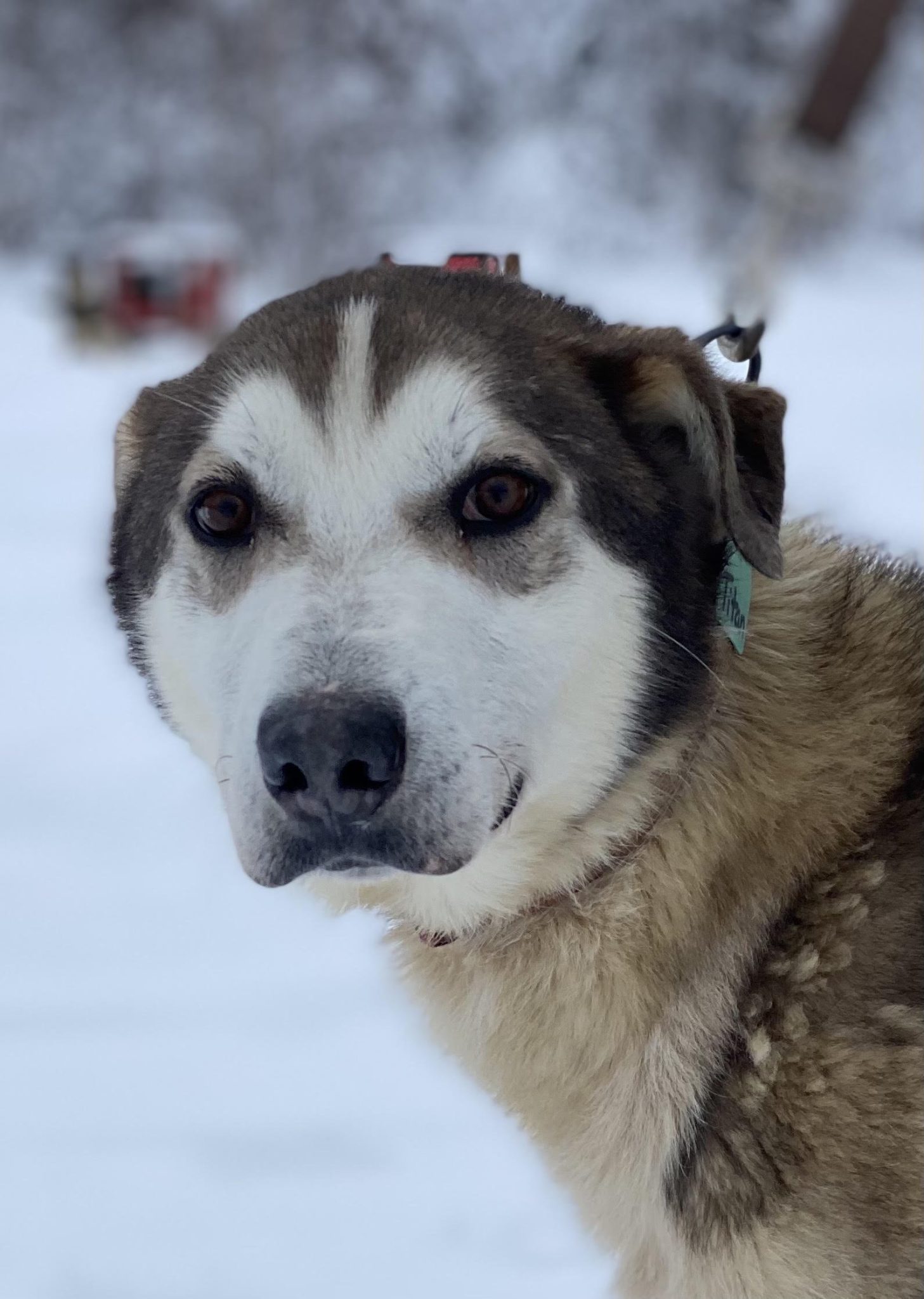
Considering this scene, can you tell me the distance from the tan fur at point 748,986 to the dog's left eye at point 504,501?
1.30ft

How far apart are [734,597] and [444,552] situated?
47 centimetres

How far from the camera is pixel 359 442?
1866 mm

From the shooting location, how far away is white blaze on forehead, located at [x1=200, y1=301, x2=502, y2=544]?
1.84 m

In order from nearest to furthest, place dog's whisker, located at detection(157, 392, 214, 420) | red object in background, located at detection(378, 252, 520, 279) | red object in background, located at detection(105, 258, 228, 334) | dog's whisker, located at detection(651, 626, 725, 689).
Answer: dog's whisker, located at detection(651, 626, 725, 689), dog's whisker, located at detection(157, 392, 214, 420), red object in background, located at detection(378, 252, 520, 279), red object in background, located at detection(105, 258, 228, 334)

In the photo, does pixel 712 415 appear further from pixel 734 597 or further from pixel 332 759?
pixel 332 759

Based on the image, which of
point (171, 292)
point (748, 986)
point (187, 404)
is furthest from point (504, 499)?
point (171, 292)

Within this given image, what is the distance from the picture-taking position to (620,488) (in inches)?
76.5

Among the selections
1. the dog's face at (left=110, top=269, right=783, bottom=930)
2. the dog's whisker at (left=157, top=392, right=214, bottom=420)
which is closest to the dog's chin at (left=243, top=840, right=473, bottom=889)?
the dog's face at (left=110, top=269, right=783, bottom=930)

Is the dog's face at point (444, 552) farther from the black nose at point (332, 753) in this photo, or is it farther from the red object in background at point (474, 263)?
the red object in background at point (474, 263)

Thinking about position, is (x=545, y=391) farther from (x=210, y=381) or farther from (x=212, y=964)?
(x=212, y=964)

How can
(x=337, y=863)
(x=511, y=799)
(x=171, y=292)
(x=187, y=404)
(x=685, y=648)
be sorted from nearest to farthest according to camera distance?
(x=337, y=863) → (x=511, y=799) → (x=685, y=648) → (x=187, y=404) → (x=171, y=292)

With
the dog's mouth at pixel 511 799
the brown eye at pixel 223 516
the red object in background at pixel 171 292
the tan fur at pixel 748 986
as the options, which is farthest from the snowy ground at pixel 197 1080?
the red object in background at pixel 171 292

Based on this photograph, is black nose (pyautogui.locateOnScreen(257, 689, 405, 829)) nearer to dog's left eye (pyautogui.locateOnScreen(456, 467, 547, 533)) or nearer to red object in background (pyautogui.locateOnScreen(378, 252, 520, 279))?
dog's left eye (pyautogui.locateOnScreen(456, 467, 547, 533))

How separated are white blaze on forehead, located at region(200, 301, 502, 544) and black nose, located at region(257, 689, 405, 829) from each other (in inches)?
12.8
